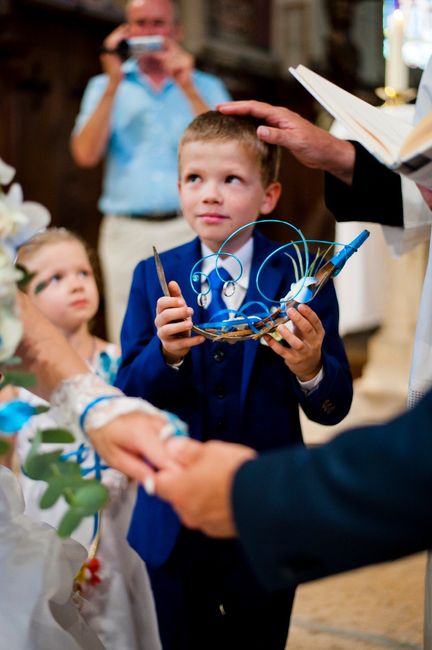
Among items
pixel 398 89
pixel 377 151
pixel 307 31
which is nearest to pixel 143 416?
pixel 377 151

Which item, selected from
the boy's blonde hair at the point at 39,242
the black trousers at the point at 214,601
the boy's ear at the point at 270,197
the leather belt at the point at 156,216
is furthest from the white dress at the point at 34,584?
the leather belt at the point at 156,216

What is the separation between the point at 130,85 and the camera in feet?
13.4

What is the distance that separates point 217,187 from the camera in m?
1.82

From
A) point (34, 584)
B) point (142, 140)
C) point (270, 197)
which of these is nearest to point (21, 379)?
point (34, 584)

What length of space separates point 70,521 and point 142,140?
9.75 feet

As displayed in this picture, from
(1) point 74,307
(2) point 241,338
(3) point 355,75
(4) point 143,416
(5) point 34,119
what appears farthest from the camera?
(3) point 355,75

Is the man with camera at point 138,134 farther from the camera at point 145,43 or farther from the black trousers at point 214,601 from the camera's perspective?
the black trousers at point 214,601

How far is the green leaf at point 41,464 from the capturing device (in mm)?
1358

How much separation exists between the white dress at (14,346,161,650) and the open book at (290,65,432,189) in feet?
3.28

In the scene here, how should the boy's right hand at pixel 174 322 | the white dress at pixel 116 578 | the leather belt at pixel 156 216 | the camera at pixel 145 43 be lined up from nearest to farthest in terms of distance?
the boy's right hand at pixel 174 322
the white dress at pixel 116 578
the camera at pixel 145 43
the leather belt at pixel 156 216

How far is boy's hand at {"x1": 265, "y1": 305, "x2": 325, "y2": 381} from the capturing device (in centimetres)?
162

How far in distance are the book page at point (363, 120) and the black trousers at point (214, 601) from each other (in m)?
0.84

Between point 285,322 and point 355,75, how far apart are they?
6.18 meters

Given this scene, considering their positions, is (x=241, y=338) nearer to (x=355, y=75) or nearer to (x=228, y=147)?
(x=228, y=147)
